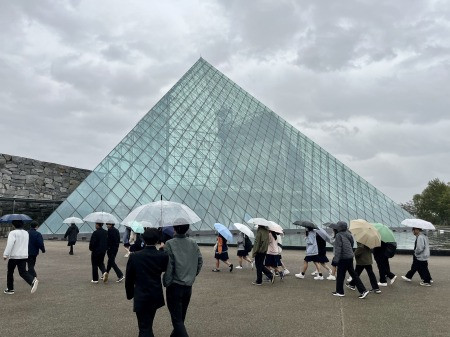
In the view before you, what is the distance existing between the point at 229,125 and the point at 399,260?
55.0 feet

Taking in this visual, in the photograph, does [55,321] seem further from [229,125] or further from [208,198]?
[229,125]

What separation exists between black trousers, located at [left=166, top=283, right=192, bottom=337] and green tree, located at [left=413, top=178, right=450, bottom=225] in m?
56.8

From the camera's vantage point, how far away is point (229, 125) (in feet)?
86.9

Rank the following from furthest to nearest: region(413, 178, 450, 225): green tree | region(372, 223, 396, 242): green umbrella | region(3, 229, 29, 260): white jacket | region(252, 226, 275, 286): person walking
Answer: region(413, 178, 450, 225): green tree → region(372, 223, 396, 242): green umbrella → region(252, 226, 275, 286): person walking → region(3, 229, 29, 260): white jacket

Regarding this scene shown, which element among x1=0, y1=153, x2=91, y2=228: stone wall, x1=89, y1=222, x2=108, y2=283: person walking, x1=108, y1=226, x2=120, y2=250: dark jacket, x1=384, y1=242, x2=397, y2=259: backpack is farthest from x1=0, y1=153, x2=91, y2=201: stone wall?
x1=384, y1=242, x2=397, y2=259: backpack

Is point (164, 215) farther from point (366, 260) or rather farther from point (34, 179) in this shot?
point (34, 179)

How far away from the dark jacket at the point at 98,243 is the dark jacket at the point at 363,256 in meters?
4.55

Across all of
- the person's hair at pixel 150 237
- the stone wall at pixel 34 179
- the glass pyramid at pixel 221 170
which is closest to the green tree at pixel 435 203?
the glass pyramid at pixel 221 170

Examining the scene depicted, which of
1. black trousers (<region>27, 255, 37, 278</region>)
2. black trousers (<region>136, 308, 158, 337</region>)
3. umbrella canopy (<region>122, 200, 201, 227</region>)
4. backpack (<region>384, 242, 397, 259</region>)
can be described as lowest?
black trousers (<region>136, 308, 158, 337</region>)

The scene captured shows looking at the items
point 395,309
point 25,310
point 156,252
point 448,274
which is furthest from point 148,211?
point 448,274

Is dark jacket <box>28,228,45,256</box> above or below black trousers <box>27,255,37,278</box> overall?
above

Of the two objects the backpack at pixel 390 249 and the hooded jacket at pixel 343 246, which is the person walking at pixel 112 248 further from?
the backpack at pixel 390 249

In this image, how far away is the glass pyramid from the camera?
1922 centimetres

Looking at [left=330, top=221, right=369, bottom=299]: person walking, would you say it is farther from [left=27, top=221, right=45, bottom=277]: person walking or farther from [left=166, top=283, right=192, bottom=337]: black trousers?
[left=27, top=221, right=45, bottom=277]: person walking
